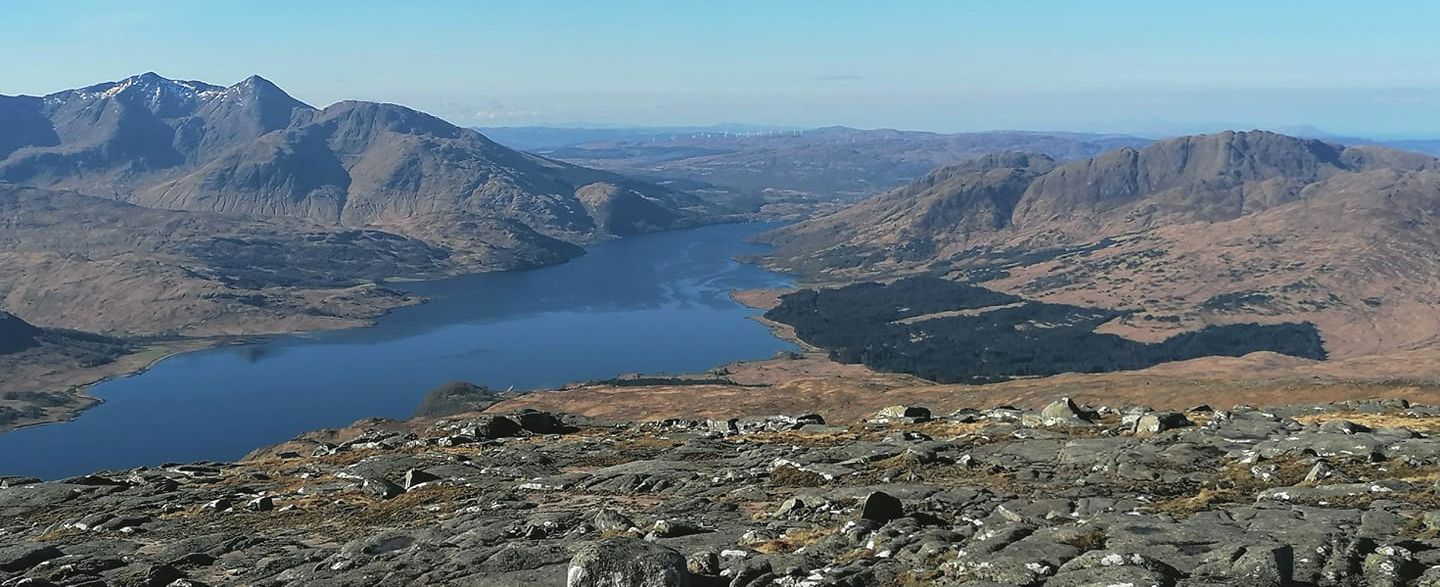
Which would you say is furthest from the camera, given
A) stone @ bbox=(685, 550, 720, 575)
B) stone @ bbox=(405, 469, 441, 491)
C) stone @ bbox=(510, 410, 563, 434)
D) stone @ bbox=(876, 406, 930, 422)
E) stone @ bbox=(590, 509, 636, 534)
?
stone @ bbox=(510, 410, 563, 434)

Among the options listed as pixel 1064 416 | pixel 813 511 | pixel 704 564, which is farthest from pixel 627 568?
pixel 1064 416

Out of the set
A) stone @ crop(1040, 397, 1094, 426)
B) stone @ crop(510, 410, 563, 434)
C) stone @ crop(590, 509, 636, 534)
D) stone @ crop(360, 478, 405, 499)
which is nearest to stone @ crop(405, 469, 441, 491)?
stone @ crop(360, 478, 405, 499)

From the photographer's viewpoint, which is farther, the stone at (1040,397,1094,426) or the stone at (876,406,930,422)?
the stone at (876,406,930,422)

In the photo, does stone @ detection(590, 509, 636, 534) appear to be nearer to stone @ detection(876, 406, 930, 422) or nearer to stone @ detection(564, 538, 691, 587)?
stone @ detection(564, 538, 691, 587)

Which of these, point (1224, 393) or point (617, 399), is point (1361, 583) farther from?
point (617, 399)

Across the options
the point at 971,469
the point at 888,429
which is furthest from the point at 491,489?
the point at 888,429

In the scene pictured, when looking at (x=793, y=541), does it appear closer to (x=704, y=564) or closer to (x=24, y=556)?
(x=704, y=564)

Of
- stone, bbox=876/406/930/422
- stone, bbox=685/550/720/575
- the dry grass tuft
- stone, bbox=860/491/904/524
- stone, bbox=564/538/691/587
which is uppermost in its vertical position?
stone, bbox=564/538/691/587
